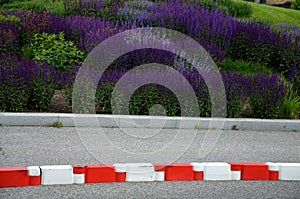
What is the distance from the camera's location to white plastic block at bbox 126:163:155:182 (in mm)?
6152

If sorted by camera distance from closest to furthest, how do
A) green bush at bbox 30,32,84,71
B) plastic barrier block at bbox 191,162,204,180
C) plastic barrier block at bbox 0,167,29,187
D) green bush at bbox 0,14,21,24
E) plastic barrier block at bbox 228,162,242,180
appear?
plastic barrier block at bbox 0,167,29,187
plastic barrier block at bbox 191,162,204,180
plastic barrier block at bbox 228,162,242,180
green bush at bbox 30,32,84,71
green bush at bbox 0,14,21,24

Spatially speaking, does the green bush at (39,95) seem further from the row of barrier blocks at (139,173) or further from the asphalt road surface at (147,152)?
the row of barrier blocks at (139,173)

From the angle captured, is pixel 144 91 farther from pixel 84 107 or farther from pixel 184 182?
pixel 184 182

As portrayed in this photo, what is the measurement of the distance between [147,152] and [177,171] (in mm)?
1441

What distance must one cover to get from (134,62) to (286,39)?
11.8ft

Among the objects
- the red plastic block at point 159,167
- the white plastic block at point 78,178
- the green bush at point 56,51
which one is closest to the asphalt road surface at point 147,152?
the white plastic block at point 78,178

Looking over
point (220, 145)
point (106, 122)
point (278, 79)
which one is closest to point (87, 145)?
point (106, 122)

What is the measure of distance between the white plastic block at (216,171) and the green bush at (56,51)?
4.91 meters

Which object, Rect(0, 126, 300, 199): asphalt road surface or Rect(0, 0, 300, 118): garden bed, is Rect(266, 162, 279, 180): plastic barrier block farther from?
Rect(0, 0, 300, 118): garden bed

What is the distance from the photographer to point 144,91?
965 centimetres

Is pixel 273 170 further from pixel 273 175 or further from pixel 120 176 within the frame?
pixel 120 176

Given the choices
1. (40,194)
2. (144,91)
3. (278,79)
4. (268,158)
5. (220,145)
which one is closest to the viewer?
(40,194)

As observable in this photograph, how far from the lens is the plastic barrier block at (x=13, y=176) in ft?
18.9

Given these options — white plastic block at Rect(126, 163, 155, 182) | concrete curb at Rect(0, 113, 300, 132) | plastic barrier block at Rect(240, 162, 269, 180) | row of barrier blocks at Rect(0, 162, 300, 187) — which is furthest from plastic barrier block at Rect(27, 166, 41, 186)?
concrete curb at Rect(0, 113, 300, 132)
